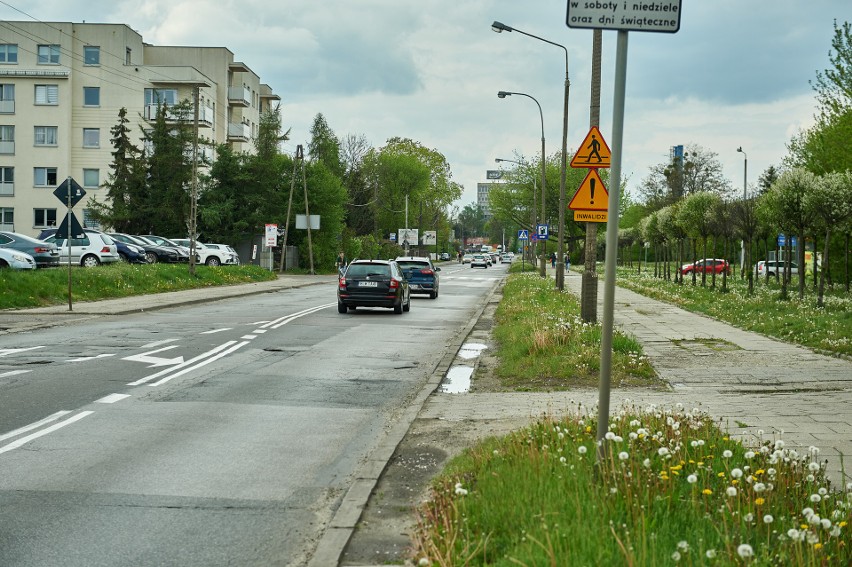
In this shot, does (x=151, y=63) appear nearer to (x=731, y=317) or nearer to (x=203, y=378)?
(x=731, y=317)

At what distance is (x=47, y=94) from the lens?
69.3 metres

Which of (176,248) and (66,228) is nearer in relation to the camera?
(66,228)

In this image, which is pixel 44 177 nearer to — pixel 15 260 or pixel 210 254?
pixel 210 254

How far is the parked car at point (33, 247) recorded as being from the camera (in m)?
31.2

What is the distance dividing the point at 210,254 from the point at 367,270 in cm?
2831

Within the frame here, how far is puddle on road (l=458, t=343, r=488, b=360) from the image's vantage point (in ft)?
51.6

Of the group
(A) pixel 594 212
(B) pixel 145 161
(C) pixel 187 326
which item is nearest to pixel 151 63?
(B) pixel 145 161

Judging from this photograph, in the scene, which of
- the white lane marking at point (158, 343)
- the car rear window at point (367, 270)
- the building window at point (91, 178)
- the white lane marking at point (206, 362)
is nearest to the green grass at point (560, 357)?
the white lane marking at point (206, 362)

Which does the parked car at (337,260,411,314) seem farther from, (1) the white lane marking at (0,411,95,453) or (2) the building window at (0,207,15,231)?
(2) the building window at (0,207,15,231)

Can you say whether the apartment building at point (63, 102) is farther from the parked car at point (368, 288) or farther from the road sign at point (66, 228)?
the road sign at point (66, 228)

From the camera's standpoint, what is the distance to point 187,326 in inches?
818

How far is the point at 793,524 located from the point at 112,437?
5.86m

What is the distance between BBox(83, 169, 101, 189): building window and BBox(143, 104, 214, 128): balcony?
554cm

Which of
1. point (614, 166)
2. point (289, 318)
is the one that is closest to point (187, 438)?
point (614, 166)
